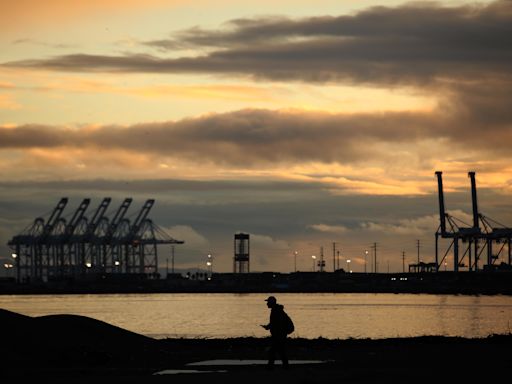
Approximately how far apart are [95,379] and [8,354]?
519 centimetres

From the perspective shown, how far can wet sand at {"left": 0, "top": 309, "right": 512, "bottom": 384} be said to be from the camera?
2009 cm

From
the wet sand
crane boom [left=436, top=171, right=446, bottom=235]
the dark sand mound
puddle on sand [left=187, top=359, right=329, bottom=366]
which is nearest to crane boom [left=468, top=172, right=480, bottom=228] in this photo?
crane boom [left=436, top=171, right=446, bottom=235]

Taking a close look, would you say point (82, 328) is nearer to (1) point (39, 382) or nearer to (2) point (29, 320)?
(2) point (29, 320)

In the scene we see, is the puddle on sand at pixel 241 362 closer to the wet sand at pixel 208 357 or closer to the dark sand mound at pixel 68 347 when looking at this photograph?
the wet sand at pixel 208 357

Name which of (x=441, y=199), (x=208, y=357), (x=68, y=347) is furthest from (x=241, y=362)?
(x=441, y=199)

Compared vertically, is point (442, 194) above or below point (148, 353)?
above

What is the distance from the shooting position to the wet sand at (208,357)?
791 inches

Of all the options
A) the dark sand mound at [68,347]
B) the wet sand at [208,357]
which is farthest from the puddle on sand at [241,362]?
the dark sand mound at [68,347]

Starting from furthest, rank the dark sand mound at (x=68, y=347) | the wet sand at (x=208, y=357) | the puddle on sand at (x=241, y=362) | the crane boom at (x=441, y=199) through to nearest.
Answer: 1. the crane boom at (x=441, y=199)
2. the puddle on sand at (x=241, y=362)
3. the dark sand mound at (x=68, y=347)
4. the wet sand at (x=208, y=357)

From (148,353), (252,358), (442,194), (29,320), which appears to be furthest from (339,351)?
(442,194)

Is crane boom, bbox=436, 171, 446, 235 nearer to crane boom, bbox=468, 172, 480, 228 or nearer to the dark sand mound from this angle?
crane boom, bbox=468, 172, 480, 228

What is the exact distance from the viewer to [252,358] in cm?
2748

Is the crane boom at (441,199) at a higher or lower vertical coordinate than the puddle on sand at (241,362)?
higher

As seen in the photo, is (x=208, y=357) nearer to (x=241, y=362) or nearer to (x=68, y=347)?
(x=241, y=362)
